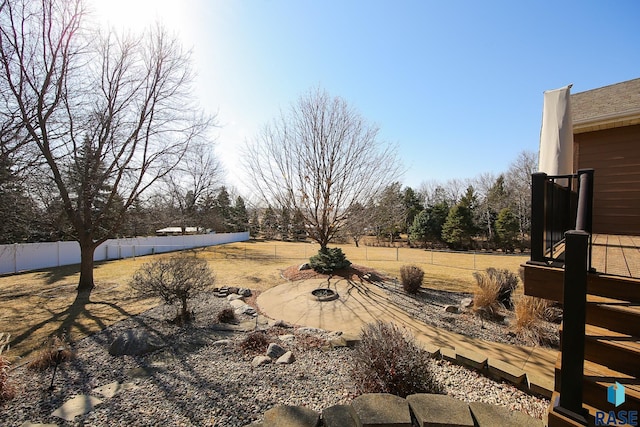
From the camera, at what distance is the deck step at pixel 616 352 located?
2123 mm

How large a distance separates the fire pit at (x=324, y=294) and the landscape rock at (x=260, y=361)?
3.75m

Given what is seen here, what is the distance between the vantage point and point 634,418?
1.90m

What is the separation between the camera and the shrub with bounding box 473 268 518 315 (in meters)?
6.61

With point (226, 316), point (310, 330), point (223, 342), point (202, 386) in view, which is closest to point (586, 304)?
point (202, 386)

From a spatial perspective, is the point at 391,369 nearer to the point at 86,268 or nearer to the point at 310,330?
the point at 310,330

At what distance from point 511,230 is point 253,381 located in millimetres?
26926

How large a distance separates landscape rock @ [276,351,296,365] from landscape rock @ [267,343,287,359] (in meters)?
0.12

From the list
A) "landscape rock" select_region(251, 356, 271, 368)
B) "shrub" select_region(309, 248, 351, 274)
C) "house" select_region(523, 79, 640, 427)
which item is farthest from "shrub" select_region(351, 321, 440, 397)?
"shrub" select_region(309, 248, 351, 274)

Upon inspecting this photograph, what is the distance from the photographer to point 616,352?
2186 mm

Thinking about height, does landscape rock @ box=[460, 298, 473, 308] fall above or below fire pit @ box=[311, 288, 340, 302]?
above

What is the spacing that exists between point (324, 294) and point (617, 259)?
645 cm

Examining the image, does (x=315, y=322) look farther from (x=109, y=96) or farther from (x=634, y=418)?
(x=109, y=96)

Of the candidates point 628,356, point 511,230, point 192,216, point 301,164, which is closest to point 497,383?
point 628,356

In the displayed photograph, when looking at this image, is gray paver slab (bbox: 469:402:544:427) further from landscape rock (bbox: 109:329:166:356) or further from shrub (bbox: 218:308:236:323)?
shrub (bbox: 218:308:236:323)
